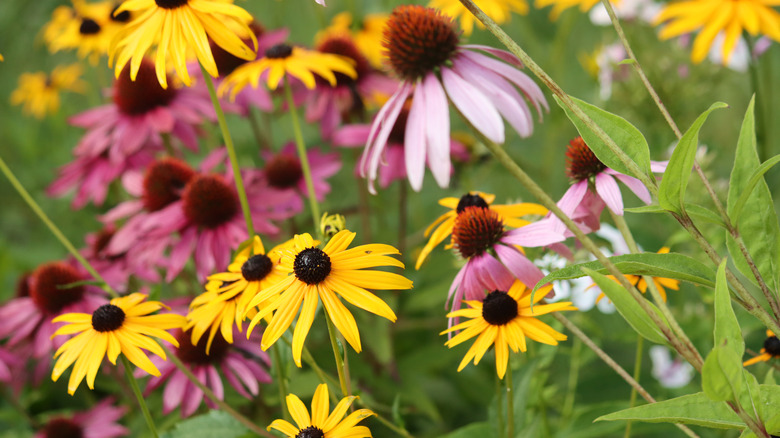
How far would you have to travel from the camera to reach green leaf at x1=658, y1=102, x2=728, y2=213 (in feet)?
1.28

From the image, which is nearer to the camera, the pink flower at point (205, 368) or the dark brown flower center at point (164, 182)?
the pink flower at point (205, 368)

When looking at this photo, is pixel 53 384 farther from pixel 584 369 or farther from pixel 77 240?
pixel 584 369

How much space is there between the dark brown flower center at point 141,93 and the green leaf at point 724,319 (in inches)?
32.5

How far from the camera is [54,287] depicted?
0.82 m

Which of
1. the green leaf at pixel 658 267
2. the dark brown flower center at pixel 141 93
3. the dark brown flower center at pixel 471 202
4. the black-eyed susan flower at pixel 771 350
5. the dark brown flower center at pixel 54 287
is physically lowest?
the black-eyed susan flower at pixel 771 350

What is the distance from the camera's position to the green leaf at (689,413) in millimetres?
381

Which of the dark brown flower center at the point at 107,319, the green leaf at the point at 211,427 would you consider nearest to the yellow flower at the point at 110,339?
the dark brown flower center at the point at 107,319

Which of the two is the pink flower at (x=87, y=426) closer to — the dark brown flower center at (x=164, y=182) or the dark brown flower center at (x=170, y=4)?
the dark brown flower center at (x=164, y=182)

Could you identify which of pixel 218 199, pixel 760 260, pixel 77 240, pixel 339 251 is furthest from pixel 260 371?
pixel 77 240

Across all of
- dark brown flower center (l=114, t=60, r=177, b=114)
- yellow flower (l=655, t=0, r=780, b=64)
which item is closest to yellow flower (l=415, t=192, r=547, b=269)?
yellow flower (l=655, t=0, r=780, b=64)

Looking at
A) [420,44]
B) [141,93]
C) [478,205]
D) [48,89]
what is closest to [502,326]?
[478,205]

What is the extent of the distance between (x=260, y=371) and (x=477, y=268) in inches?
12.4

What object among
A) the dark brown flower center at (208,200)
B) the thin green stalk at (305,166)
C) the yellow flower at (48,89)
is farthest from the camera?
the yellow flower at (48,89)

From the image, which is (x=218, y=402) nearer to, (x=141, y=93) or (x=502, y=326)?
(x=502, y=326)
